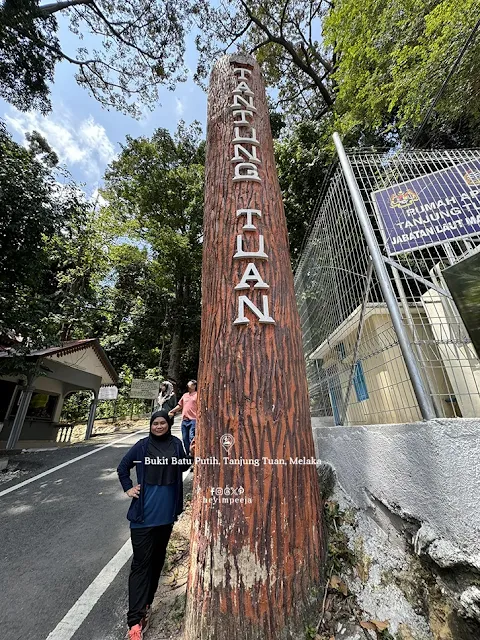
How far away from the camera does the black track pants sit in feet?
7.07

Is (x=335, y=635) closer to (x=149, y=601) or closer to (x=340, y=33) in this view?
(x=149, y=601)

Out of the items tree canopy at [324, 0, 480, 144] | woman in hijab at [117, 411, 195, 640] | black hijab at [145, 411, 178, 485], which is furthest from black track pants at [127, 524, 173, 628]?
tree canopy at [324, 0, 480, 144]

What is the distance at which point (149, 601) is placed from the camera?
228 centimetres

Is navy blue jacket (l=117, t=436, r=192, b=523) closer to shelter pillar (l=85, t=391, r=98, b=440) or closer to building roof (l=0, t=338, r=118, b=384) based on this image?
building roof (l=0, t=338, r=118, b=384)

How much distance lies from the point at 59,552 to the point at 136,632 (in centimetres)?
191

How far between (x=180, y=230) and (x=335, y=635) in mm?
18950

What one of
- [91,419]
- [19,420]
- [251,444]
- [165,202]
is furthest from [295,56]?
[91,419]

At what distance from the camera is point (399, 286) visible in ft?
7.82

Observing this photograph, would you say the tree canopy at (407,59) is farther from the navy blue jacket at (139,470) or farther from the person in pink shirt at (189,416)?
the navy blue jacket at (139,470)

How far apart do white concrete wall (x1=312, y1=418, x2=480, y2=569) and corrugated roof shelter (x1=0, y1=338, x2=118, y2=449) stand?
10.2m

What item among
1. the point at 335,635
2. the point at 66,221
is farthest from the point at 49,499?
the point at 66,221

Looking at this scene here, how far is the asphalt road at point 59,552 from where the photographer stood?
7.50ft

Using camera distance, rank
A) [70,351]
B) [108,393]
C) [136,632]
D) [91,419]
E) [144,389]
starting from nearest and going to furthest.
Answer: [136,632] < [70,351] < [91,419] < [144,389] < [108,393]

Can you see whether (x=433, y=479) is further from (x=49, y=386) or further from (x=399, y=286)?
(x=49, y=386)
